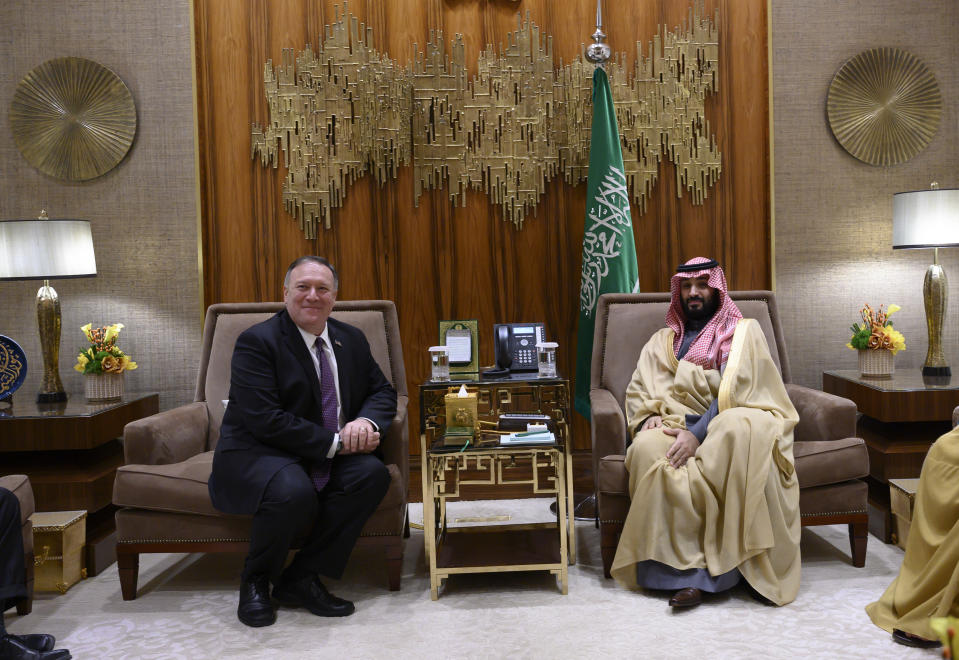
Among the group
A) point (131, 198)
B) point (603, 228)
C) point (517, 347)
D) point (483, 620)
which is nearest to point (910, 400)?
point (603, 228)

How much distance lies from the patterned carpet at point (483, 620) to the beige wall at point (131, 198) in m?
1.45

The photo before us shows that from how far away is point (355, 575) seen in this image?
3.17 meters

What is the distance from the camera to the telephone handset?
351cm

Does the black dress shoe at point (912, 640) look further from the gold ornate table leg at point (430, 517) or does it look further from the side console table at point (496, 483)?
the gold ornate table leg at point (430, 517)

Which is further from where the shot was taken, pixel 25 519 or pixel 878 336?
pixel 878 336

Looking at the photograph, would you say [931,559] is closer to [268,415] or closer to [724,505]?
[724,505]

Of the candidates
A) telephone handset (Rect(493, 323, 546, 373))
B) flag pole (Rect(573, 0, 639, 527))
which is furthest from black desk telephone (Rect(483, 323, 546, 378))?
flag pole (Rect(573, 0, 639, 527))

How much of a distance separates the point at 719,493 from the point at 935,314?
5.63ft

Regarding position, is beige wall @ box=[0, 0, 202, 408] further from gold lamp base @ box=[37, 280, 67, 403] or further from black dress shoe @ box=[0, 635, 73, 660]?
black dress shoe @ box=[0, 635, 73, 660]

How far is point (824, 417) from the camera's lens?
3186 mm

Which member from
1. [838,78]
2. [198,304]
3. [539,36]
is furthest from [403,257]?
[838,78]

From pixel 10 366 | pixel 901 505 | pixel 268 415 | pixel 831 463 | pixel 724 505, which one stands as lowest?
pixel 901 505

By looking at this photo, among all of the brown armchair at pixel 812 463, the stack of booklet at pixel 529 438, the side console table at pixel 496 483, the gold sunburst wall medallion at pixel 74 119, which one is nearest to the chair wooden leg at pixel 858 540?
the brown armchair at pixel 812 463

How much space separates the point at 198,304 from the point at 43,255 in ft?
2.90
